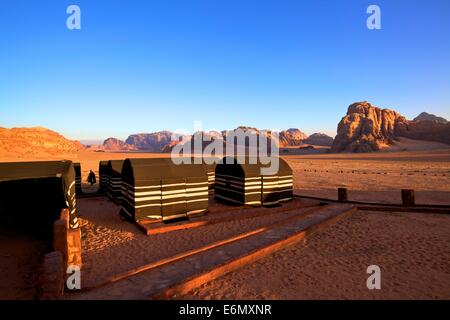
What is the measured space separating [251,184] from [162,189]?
564cm

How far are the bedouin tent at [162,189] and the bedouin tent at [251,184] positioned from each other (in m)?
2.73

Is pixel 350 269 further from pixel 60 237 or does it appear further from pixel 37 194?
pixel 37 194

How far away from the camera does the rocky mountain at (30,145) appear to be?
2803 inches

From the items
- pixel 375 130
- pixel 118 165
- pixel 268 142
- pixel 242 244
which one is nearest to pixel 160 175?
pixel 242 244

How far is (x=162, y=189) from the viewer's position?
13.1 m

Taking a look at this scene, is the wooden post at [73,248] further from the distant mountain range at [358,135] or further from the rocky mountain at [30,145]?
the distant mountain range at [358,135]

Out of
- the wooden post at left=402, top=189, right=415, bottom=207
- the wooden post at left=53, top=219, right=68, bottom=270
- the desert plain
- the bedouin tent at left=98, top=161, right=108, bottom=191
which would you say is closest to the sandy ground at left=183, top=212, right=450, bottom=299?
the desert plain

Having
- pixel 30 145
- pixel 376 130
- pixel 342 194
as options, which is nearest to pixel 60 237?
pixel 342 194

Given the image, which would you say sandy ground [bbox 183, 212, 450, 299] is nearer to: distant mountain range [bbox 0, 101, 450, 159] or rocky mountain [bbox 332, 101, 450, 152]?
distant mountain range [bbox 0, 101, 450, 159]

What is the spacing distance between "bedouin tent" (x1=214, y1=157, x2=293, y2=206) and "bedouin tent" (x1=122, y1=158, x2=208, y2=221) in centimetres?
273

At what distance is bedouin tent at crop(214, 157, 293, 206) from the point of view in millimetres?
16062

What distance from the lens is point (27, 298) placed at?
6.34m

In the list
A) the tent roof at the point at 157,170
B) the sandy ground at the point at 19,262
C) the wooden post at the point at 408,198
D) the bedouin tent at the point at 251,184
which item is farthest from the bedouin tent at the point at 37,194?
the wooden post at the point at 408,198

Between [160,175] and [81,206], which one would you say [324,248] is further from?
[81,206]
